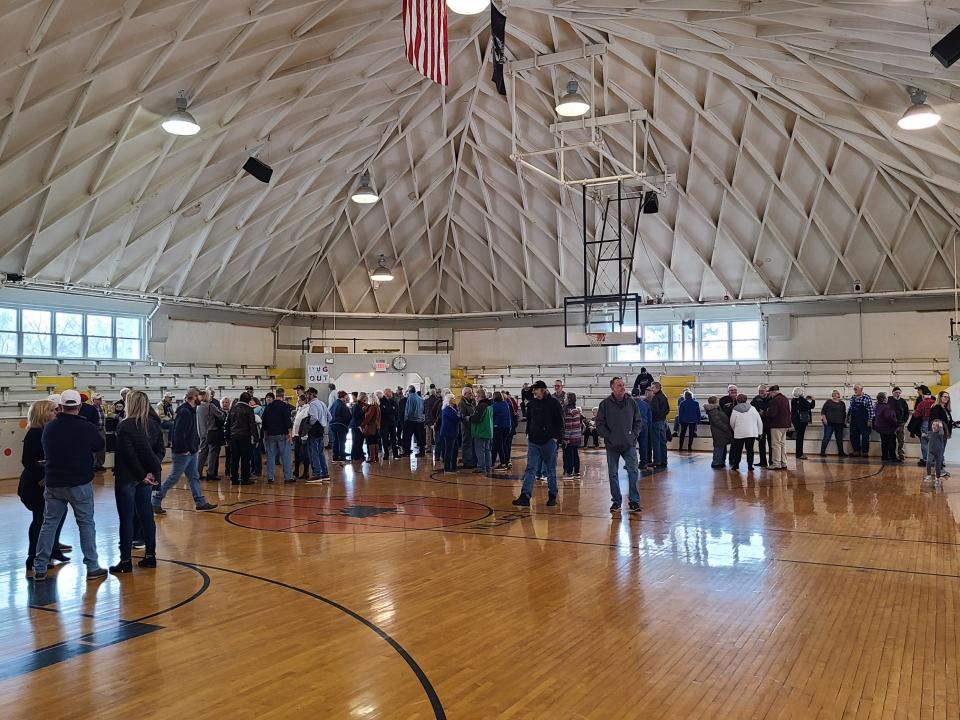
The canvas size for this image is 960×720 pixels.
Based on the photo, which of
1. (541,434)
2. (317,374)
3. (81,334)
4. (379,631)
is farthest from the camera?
(317,374)

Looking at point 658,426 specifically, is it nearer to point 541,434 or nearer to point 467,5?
point 541,434

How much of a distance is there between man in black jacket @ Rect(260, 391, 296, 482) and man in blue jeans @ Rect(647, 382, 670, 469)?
6.70 metres

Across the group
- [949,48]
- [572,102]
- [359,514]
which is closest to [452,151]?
[572,102]

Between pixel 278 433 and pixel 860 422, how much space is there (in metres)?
12.2

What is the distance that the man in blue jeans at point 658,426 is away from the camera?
1469cm

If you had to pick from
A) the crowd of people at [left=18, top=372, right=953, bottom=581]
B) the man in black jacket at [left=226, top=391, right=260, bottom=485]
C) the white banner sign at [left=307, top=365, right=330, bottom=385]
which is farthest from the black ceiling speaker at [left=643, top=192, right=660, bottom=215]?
the man in black jacket at [left=226, top=391, right=260, bottom=485]

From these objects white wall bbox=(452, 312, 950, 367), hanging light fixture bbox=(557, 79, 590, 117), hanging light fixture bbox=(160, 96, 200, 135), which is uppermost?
hanging light fixture bbox=(557, 79, 590, 117)

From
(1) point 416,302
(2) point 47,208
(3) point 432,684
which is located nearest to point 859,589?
(3) point 432,684

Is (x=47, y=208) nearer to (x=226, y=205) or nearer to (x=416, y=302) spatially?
(x=226, y=205)

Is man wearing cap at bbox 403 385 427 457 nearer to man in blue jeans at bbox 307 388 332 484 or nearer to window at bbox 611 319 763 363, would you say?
man in blue jeans at bbox 307 388 332 484

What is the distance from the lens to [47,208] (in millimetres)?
16219

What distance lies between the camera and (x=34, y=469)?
6.70 m

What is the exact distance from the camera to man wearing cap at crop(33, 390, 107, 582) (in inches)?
249

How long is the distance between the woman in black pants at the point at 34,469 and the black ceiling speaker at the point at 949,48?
423 inches
